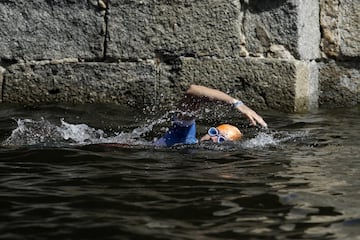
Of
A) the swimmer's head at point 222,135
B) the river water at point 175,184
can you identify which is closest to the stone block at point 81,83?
the river water at point 175,184

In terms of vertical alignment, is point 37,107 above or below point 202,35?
below

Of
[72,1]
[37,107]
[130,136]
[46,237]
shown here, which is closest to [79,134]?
[130,136]

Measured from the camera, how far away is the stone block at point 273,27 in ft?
19.0

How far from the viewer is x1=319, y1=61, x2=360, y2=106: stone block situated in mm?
6172

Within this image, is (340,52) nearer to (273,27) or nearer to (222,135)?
(273,27)

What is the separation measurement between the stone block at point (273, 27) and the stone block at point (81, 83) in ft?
2.86

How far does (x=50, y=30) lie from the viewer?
6.14 meters

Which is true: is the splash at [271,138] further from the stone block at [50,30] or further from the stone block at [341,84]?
the stone block at [50,30]

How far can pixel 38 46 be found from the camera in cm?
614

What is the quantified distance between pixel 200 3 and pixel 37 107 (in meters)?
1.62

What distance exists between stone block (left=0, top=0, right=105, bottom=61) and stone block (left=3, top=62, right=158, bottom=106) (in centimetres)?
11

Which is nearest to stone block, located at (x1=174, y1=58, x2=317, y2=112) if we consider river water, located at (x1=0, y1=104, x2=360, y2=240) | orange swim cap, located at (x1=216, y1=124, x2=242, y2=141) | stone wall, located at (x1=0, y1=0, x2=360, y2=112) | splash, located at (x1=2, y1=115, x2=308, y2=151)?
stone wall, located at (x1=0, y1=0, x2=360, y2=112)

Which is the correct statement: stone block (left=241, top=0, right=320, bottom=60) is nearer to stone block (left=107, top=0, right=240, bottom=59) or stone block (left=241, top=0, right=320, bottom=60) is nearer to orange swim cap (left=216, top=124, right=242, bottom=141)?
stone block (left=107, top=0, right=240, bottom=59)

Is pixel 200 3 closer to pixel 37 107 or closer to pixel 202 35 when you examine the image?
pixel 202 35
